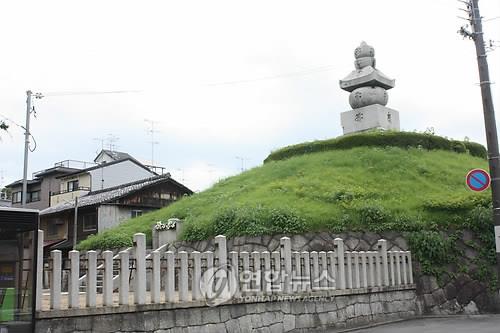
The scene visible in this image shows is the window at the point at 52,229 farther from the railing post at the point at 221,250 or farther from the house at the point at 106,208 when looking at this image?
the railing post at the point at 221,250

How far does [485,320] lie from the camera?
12.8 m

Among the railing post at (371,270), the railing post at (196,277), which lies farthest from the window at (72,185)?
the railing post at (196,277)

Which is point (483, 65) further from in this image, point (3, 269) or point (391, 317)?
point (3, 269)

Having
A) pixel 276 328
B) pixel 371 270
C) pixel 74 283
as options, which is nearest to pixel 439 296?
pixel 371 270

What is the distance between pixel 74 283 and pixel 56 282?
0.88ft

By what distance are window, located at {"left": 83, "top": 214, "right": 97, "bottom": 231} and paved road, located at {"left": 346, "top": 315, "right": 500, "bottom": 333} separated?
2749cm

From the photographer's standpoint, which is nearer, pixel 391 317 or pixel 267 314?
pixel 267 314

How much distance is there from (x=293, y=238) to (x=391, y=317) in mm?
3149

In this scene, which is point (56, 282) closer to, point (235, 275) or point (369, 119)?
point (235, 275)

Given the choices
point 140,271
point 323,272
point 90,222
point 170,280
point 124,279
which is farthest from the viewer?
point 90,222

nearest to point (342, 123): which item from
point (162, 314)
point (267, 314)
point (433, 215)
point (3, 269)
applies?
point (433, 215)

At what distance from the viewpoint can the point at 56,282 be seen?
7.98 m

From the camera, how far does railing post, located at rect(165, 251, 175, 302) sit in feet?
30.3

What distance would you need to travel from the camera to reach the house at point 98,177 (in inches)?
1822
